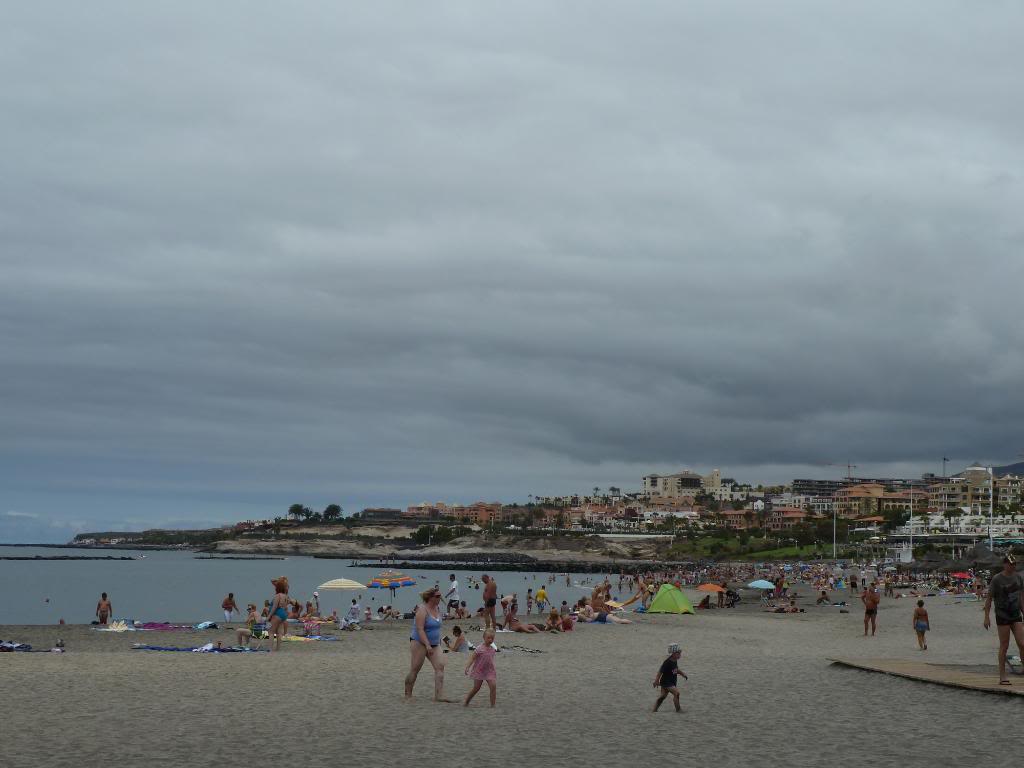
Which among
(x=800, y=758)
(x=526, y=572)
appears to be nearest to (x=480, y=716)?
(x=800, y=758)

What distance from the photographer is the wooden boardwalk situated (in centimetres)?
1379

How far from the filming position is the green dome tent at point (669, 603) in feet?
129

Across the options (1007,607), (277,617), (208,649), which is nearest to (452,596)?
Answer: (277,617)

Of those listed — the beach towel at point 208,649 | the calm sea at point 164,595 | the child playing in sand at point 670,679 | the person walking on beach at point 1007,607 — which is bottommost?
the calm sea at point 164,595

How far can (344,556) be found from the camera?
655 ft

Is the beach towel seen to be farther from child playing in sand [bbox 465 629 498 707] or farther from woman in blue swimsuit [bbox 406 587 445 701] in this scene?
child playing in sand [bbox 465 629 498 707]

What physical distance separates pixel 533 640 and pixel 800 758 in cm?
1719

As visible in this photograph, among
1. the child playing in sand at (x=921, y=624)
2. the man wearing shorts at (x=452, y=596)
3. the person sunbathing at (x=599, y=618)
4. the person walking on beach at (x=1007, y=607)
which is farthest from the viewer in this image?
the person sunbathing at (x=599, y=618)

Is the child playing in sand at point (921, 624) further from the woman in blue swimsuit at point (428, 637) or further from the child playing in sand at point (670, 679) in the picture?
the woman in blue swimsuit at point (428, 637)

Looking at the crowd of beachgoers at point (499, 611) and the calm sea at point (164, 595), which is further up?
the crowd of beachgoers at point (499, 611)

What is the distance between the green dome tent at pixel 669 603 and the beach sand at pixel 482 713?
16.8 metres

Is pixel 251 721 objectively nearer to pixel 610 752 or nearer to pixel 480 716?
pixel 480 716

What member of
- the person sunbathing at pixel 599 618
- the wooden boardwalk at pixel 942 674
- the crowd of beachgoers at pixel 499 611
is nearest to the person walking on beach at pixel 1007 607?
the crowd of beachgoers at pixel 499 611

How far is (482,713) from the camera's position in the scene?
43.6ft
